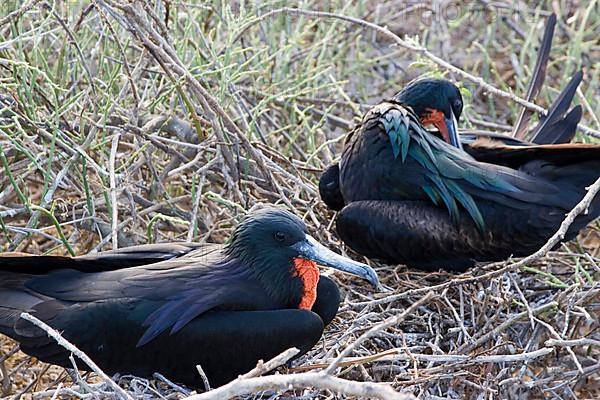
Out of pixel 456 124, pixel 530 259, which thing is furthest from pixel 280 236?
pixel 456 124

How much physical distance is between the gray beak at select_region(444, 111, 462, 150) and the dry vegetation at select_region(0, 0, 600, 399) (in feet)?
0.73

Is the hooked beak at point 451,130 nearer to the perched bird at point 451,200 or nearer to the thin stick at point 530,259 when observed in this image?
the perched bird at point 451,200

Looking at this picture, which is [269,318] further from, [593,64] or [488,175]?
[593,64]

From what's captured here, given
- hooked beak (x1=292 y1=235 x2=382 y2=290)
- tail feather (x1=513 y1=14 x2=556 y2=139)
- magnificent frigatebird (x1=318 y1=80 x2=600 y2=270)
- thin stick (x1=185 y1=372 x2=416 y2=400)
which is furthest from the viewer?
tail feather (x1=513 y1=14 x2=556 y2=139)

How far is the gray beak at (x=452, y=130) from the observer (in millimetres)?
4258

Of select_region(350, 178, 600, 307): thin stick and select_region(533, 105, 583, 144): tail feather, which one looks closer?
select_region(350, 178, 600, 307): thin stick

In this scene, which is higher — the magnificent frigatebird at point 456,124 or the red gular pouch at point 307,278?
the magnificent frigatebird at point 456,124

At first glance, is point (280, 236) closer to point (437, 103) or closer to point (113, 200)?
point (113, 200)

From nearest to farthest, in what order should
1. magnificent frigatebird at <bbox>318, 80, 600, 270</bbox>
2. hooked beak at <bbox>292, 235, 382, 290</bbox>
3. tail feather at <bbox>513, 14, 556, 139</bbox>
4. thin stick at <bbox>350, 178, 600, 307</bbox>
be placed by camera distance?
thin stick at <bbox>350, 178, 600, 307</bbox> < hooked beak at <bbox>292, 235, 382, 290</bbox> < magnificent frigatebird at <bbox>318, 80, 600, 270</bbox> < tail feather at <bbox>513, 14, 556, 139</bbox>

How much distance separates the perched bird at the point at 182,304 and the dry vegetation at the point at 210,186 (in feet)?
0.38

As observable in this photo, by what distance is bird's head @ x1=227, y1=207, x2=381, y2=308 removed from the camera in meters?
3.34

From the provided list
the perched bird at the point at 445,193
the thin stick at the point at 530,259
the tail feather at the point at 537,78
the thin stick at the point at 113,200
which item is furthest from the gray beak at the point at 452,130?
the thin stick at the point at 113,200

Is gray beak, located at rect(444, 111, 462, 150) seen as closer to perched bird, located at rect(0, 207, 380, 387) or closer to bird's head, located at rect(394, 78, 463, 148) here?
bird's head, located at rect(394, 78, 463, 148)

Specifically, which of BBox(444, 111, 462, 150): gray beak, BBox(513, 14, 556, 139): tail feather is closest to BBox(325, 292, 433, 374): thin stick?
BBox(444, 111, 462, 150): gray beak
